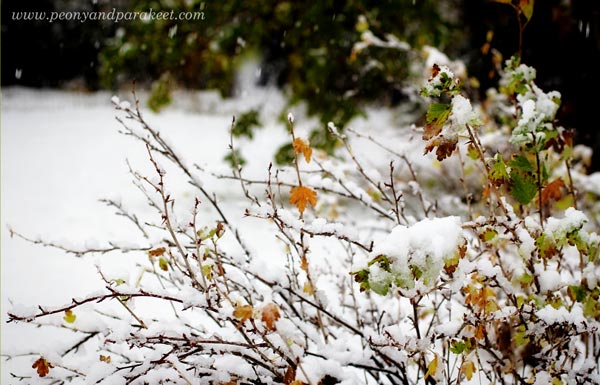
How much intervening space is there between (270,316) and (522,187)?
2.95ft

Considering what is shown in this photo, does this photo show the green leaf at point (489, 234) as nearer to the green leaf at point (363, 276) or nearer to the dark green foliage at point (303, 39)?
the green leaf at point (363, 276)

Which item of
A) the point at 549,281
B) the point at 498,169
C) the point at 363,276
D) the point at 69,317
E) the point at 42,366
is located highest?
the point at 498,169

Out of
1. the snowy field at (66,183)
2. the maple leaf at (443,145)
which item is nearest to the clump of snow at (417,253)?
the maple leaf at (443,145)

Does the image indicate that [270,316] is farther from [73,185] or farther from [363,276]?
[73,185]

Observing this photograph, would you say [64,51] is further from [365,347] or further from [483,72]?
[365,347]

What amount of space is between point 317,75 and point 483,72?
2372mm

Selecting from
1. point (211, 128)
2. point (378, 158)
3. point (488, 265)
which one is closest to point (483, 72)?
point (378, 158)

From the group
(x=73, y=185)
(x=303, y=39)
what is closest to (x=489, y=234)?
(x=303, y=39)

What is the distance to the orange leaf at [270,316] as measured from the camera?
1028 millimetres

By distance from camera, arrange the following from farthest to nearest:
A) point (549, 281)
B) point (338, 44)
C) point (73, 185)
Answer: point (73, 185) < point (338, 44) < point (549, 281)

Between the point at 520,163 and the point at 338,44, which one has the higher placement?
the point at 338,44

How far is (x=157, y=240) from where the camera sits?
1812mm

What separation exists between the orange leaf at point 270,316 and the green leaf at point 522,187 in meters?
0.85

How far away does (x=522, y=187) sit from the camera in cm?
133
